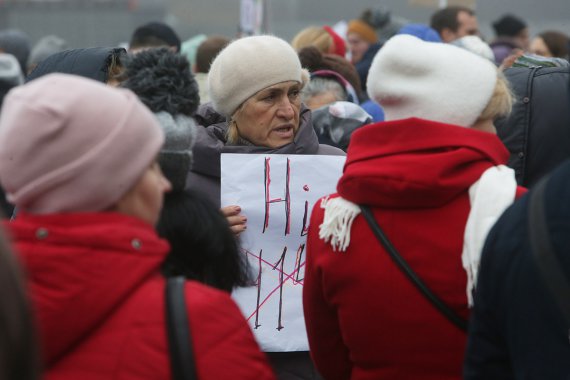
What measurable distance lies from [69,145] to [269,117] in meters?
1.87

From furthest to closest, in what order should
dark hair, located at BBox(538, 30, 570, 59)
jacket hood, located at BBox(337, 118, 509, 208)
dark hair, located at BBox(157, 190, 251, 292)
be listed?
dark hair, located at BBox(538, 30, 570, 59), jacket hood, located at BBox(337, 118, 509, 208), dark hair, located at BBox(157, 190, 251, 292)

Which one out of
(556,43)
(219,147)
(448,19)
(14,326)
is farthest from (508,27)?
(14,326)

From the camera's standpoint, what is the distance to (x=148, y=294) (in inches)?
75.2

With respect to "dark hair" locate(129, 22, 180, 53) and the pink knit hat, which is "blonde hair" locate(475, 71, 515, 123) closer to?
the pink knit hat

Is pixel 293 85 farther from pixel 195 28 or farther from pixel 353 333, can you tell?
pixel 195 28

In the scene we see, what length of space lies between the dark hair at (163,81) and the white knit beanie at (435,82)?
0.57 m

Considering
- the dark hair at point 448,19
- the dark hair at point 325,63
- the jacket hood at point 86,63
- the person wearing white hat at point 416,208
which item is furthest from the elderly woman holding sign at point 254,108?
the dark hair at point 448,19

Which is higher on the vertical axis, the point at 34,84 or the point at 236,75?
the point at 34,84

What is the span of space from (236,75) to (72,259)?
6.32 ft

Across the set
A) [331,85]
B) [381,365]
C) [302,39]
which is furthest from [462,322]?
[302,39]

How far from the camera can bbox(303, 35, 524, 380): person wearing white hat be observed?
262 centimetres

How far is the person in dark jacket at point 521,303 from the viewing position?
2.02m

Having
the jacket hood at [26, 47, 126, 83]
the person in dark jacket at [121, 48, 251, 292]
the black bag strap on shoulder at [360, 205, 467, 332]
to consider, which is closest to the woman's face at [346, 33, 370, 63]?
the jacket hood at [26, 47, 126, 83]

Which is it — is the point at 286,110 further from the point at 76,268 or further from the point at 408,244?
the point at 76,268
